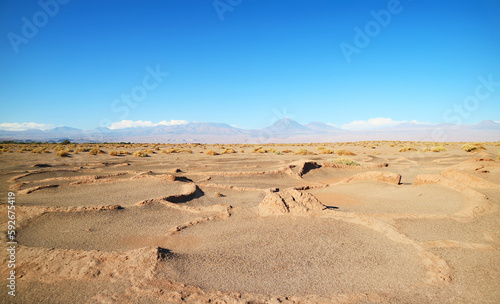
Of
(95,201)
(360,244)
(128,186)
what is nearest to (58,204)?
(95,201)

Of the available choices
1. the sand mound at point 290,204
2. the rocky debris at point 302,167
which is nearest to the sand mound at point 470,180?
the sand mound at point 290,204

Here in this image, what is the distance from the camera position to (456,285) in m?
3.62

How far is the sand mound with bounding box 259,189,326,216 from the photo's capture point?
22.7 ft

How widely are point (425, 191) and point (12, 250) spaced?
1179cm

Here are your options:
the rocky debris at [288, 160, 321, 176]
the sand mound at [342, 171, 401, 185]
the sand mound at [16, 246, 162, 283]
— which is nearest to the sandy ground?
the sand mound at [16, 246, 162, 283]

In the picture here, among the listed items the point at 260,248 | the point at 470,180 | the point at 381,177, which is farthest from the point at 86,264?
the point at 470,180

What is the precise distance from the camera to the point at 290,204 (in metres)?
7.12

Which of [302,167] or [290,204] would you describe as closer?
[290,204]

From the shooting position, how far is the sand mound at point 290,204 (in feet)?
22.7

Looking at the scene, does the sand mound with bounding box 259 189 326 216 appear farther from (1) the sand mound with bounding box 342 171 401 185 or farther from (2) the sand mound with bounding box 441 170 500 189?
(2) the sand mound with bounding box 441 170 500 189

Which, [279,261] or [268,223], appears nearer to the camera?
[279,261]

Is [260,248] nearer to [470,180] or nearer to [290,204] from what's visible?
[290,204]

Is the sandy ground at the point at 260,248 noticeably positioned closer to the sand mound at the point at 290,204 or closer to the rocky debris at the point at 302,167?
the sand mound at the point at 290,204

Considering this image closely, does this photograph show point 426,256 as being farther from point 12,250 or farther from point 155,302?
point 12,250
